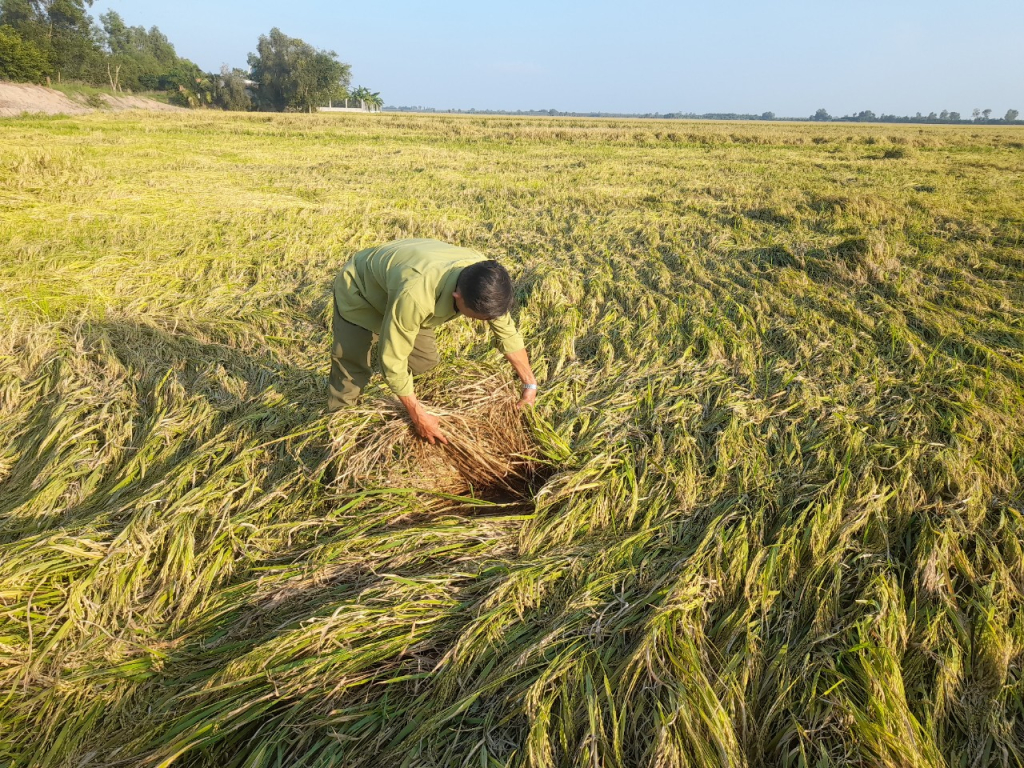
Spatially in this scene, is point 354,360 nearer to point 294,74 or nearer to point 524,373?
point 524,373

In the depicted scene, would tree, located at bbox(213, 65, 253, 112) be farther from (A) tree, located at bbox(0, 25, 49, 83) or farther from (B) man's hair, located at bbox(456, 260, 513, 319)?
(B) man's hair, located at bbox(456, 260, 513, 319)

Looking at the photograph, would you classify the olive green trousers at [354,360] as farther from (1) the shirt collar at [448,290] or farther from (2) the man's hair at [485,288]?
(2) the man's hair at [485,288]

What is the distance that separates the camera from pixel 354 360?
2.89 meters

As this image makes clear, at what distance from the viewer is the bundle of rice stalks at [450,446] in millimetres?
2418

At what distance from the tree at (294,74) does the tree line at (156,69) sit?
0.09 meters

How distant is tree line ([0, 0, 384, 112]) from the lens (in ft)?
129

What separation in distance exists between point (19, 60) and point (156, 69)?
31.4m

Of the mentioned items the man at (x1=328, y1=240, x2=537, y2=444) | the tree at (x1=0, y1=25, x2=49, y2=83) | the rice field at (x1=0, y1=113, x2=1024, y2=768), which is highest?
the tree at (x1=0, y1=25, x2=49, y2=83)

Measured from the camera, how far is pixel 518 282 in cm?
526

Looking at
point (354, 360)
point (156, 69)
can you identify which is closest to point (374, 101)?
point (156, 69)

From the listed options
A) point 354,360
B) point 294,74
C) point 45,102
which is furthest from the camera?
point 294,74

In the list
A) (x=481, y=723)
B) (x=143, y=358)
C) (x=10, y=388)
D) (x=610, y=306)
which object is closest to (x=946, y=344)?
(x=610, y=306)

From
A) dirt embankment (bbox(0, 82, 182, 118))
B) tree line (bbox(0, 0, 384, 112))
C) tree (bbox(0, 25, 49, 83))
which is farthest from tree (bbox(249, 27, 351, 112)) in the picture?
tree (bbox(0, 25, 49, 83))

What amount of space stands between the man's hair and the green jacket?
0.15 metres
